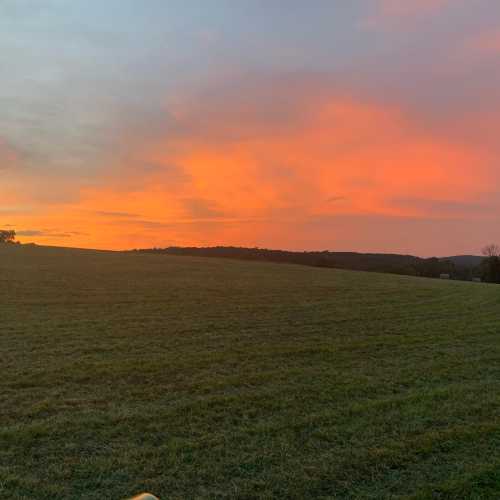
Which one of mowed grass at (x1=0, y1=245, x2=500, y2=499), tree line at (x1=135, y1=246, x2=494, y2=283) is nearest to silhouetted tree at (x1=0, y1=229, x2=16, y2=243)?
tree line at (x1=135, y1=246, x2=494, y2=283)

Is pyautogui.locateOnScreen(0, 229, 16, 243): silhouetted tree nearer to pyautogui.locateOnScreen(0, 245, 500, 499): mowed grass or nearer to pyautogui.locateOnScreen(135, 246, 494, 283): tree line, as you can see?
pyautogui.locateOnScreen(135, 246, 494, 283): tree line

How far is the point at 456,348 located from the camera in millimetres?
8789

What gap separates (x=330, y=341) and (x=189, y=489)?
19.3 ft

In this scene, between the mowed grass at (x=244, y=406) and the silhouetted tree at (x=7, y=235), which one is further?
the silhouetted tree at (x=7, y=235)

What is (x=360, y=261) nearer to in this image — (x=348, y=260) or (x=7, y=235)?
(x=348, y=260)

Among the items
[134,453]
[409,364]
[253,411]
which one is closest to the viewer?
[134,453]

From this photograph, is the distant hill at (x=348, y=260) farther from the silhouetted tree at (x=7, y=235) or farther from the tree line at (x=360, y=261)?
the silhouetted tree at (x=7, y=235)

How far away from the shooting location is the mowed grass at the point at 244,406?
3723 millimetres

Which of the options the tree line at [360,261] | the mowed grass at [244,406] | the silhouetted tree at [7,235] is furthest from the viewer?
the silhouetted tree at [7,235]

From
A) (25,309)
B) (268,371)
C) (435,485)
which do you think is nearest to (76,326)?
(25,309)

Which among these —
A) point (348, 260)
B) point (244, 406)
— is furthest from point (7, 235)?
point (244, 406)

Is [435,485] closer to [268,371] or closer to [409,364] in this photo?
[268,371]

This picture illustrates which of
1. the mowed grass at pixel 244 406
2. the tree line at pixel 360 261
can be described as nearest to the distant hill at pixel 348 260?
the tree line at pixel 360 261

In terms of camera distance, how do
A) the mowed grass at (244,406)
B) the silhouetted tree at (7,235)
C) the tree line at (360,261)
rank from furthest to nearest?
the silhouetted tree at (7,235)
the tree line at (360,261)
the mowed grass at (244,406)
